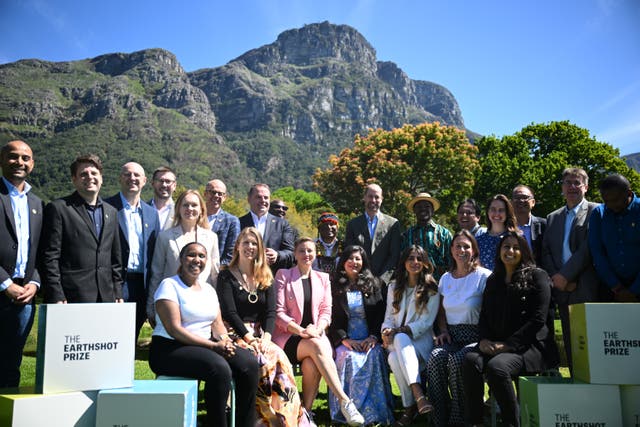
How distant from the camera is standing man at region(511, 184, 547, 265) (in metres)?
6.06

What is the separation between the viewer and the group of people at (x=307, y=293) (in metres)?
4.20

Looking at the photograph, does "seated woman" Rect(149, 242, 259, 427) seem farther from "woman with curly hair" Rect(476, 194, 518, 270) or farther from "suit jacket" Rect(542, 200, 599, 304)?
"suit jacket" Rect(542, 200, 599, 304)

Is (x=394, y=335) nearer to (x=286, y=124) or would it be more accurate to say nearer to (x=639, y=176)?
(x=639, y=176)

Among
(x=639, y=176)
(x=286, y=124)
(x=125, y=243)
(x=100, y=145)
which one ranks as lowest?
(x=125, y=243)

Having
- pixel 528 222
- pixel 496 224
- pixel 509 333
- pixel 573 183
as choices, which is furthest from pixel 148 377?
pixel 573 183

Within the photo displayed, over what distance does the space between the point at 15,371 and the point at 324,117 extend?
5406 inches

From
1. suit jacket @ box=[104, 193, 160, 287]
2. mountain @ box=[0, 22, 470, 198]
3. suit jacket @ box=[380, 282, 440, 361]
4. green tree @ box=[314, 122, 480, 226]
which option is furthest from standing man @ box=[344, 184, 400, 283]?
mountain @ box=[0, 22, 470, 198]

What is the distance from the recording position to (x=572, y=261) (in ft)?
16.9

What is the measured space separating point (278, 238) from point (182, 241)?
185 centimetres

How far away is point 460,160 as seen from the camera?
90.7 ft

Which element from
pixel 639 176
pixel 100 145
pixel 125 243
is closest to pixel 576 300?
pixel 125 243

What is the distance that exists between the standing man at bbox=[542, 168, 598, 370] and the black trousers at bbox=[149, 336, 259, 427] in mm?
3434

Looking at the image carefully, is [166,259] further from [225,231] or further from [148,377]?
[148,377]

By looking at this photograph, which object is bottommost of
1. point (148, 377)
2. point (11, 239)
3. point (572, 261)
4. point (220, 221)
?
point (148, 377)
